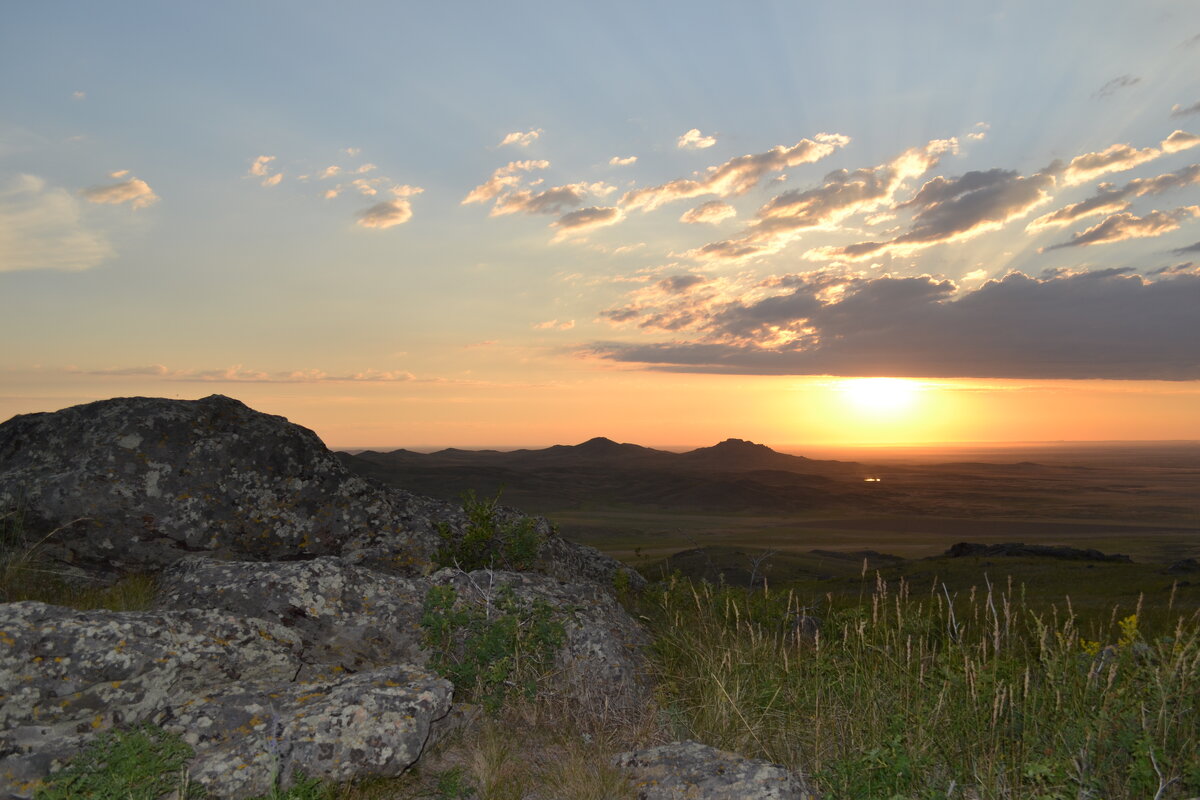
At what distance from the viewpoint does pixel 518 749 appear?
5.27m

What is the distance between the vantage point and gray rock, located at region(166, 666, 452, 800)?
4.17 metres

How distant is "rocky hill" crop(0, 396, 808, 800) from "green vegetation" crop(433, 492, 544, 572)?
3 centimetres

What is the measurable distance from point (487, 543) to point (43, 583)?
482cm

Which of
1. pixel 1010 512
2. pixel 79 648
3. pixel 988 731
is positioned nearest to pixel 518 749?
pixel 79 648

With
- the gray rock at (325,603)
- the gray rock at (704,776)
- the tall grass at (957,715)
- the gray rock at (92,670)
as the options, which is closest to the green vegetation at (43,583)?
the gray rock at (325,603)

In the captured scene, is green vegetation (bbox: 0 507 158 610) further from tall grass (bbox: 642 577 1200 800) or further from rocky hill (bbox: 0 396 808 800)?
tall grass (bbox: 642 577 1200 800)

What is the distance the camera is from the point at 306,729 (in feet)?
14.4

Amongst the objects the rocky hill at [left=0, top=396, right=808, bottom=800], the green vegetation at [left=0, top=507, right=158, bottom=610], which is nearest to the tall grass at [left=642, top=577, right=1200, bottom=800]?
the rocky hill at [left=0, top=396, right=808, bottom=800]

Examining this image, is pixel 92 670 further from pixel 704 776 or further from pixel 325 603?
pixel 704 776

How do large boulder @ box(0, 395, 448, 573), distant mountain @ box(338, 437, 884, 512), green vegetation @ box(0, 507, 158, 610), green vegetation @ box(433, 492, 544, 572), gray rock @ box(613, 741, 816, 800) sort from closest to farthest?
gray rock @ box(613, 741, 816, 800) < green vegetation @ box(0, 507, 158, 610) < large boulder @ box(0, 395, 448, 573) < green vegetation @ box(433, 492, 544, 572) < distant mountain @ box(338, 437, 884, 512)

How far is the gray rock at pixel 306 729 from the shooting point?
4168mm

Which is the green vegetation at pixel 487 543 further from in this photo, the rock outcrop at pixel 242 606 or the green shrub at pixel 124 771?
the green shrub at pixel 124 771

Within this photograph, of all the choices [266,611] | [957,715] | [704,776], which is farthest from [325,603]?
[957,715]

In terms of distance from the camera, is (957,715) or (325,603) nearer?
(957,715)
